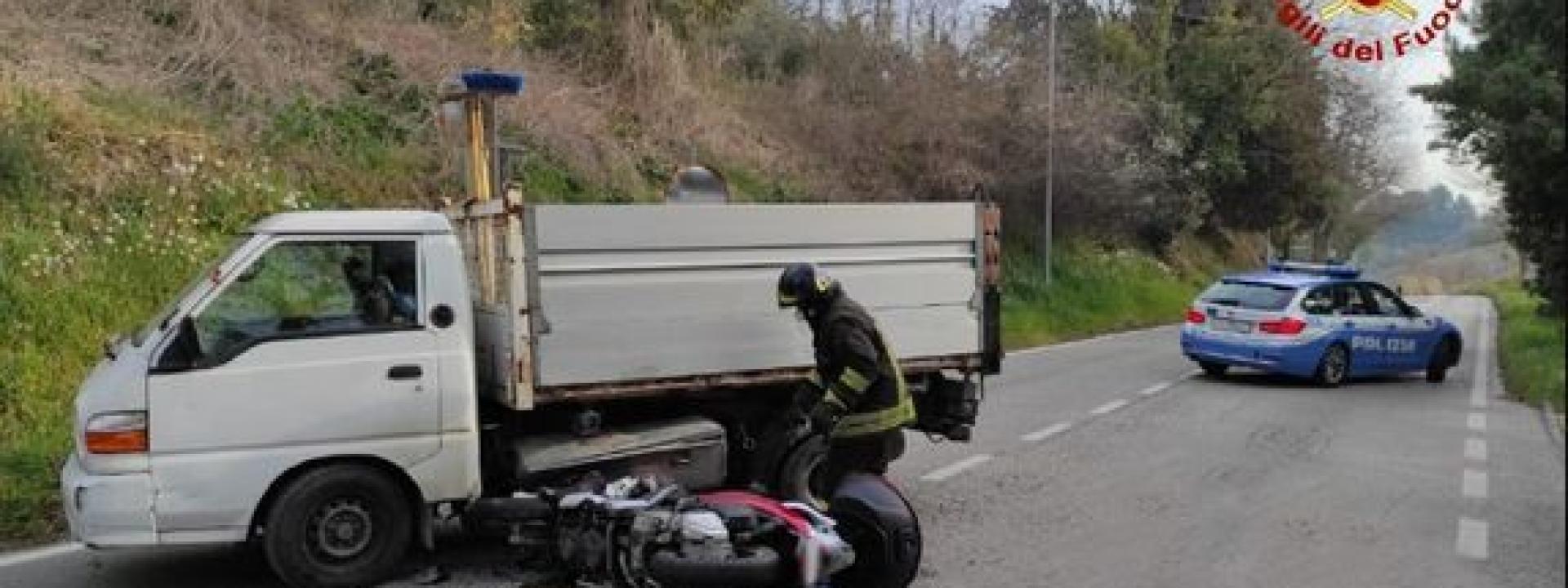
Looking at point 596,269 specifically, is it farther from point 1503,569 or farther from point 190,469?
point 1503,569

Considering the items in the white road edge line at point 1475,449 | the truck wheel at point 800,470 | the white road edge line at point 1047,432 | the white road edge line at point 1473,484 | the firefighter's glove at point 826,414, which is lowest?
the white road edge line at point 1475,449

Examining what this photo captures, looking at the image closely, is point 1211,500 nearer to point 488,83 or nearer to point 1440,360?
point 488,83

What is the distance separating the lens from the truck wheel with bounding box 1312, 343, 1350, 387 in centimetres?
1562

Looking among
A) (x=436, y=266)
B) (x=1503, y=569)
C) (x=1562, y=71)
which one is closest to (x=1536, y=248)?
(x=1562, y=71)

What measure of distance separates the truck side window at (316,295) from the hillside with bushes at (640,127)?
2.62 ft

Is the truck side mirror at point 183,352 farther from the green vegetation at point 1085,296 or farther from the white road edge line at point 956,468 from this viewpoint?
the green vegetation at point 1085,296

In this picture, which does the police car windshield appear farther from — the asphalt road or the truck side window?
the truck side window

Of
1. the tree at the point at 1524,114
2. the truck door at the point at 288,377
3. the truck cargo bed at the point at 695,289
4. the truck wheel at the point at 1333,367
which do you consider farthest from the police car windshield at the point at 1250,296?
the truck door at the point at 288,377

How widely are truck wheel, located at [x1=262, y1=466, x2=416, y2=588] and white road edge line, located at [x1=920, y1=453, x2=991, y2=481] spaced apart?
4211mm

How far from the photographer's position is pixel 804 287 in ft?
21.2

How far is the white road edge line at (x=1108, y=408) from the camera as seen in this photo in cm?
1302

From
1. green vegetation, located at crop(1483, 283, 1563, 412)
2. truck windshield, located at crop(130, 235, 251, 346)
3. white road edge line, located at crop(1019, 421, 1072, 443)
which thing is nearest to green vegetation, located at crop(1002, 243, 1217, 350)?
green vegetation, located at crop(1483, 283, 1563, 412)

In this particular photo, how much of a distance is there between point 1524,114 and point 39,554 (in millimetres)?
7570

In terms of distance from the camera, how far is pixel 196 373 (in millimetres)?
5898
